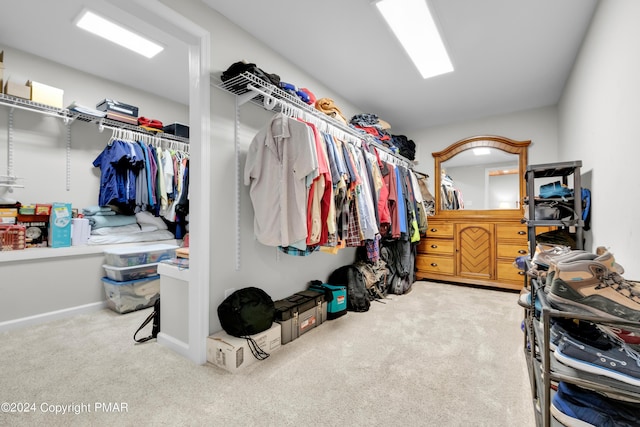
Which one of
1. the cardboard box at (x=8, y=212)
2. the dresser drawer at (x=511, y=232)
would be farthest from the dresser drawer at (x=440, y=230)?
the cardboard box at (x=8, y=212)

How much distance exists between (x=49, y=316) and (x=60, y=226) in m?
0.79

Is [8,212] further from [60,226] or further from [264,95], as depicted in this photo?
[264,95]

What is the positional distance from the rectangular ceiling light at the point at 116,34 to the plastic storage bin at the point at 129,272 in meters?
2.01

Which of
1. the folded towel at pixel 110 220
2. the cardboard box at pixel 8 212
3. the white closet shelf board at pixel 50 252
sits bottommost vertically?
the white closet shelf board at pixel 50 252

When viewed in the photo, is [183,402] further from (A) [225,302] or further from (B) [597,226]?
(B) [597,226]

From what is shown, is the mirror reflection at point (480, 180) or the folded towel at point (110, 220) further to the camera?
the mirror reflection at point (480, 180)

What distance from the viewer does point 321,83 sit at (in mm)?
2965

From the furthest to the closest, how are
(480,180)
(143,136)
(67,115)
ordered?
1. (480,180)
2. (143,136)
3. (67,115)

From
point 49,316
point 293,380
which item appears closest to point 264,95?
point 293,380

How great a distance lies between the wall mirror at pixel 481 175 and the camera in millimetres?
3807

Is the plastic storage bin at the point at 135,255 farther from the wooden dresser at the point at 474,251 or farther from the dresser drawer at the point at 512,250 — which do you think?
the dresser drawer at the point at 512,250

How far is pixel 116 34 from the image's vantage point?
229 centimetres

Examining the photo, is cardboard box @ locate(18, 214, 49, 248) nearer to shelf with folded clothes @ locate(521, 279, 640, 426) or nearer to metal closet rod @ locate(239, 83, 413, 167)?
metal closet rod @ locate(239, 83, 413, 167)

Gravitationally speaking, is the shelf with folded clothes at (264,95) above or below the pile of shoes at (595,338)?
above
